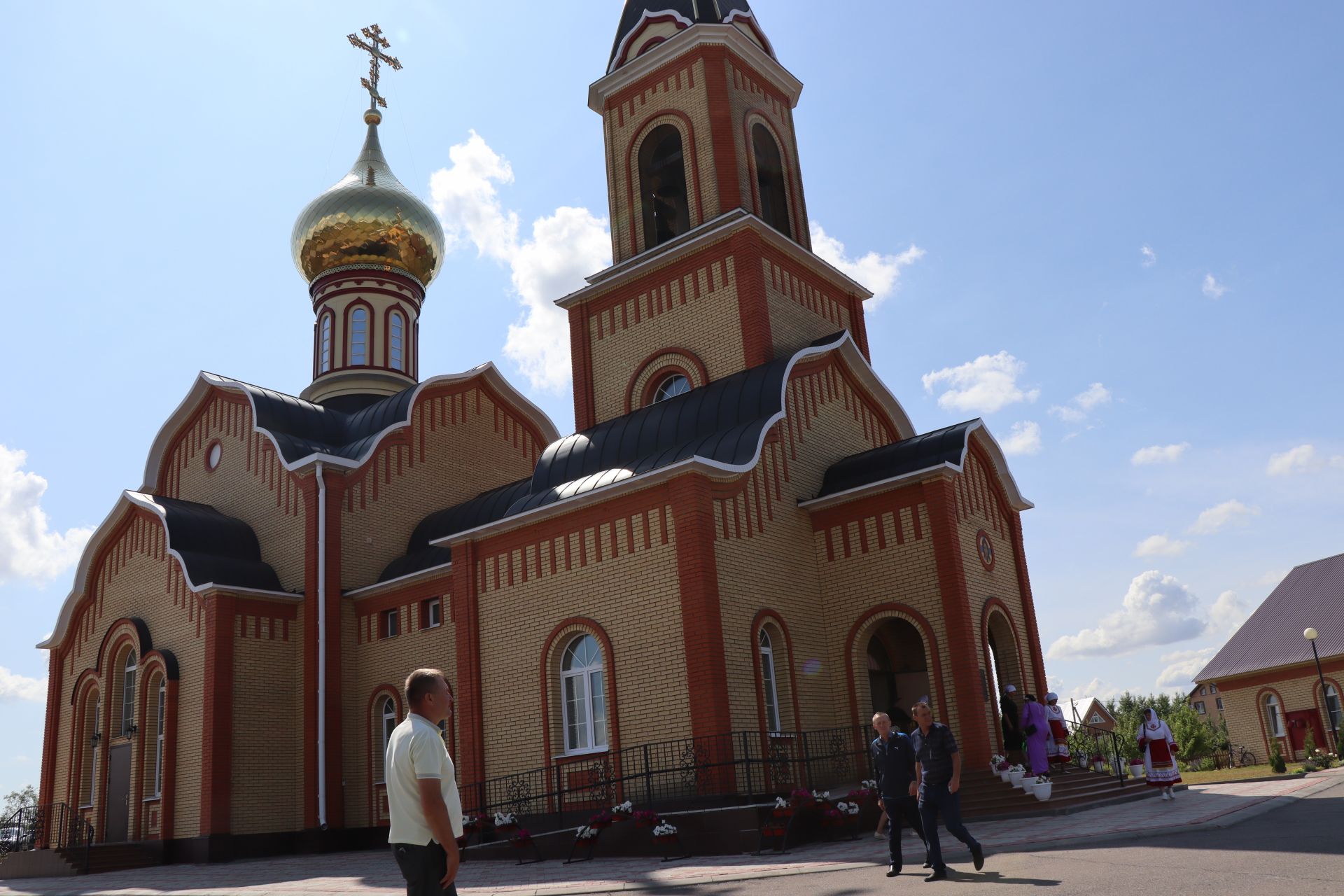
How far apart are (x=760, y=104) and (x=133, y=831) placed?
45.8 ft

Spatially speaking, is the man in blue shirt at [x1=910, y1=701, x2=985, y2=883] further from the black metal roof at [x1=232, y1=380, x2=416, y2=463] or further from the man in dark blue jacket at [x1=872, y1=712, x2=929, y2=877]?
the black metal roof at [x1=232, y1=380, x2=416, y2=463]

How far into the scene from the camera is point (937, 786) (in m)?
6.99

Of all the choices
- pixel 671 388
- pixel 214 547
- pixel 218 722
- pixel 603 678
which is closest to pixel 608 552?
pixel 603 678

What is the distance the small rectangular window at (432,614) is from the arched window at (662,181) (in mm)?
6079

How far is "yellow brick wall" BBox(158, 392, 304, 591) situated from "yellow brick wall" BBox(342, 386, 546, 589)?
0.87 meters

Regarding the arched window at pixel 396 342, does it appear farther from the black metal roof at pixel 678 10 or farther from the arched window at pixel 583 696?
the arched window at pixel 583 696

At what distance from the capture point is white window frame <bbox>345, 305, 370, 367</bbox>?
21141 mm

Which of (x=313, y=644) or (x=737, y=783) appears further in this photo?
(x=313, y=644)

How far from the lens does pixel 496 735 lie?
1312cm

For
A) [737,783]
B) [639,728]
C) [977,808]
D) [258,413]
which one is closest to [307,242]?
[258,413]

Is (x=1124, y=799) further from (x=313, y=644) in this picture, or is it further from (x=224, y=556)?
(x=224, y=556)

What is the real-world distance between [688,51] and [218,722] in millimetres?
11569

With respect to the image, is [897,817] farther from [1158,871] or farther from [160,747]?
[160,747]

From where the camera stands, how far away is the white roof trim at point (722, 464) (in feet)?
38.9
